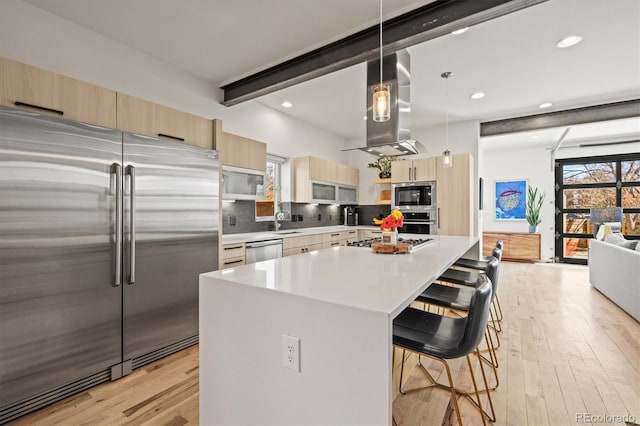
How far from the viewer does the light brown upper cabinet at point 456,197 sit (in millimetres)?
4824

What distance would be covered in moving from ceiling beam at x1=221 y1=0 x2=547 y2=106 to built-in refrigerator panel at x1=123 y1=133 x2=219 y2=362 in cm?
116

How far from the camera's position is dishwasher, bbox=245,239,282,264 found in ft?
10.8

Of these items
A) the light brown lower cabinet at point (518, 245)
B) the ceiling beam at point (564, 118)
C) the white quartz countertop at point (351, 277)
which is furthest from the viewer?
the light brown lower cabinet at point (518, 245)

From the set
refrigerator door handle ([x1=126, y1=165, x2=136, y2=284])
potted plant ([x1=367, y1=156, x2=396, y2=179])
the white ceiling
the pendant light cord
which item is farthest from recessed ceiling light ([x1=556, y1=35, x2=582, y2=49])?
refrigerator door handle ([x1=126, y1=165, x2=136, y2=284])

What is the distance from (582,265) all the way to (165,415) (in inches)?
329

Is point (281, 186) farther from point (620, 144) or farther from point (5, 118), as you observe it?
point (620, 144)

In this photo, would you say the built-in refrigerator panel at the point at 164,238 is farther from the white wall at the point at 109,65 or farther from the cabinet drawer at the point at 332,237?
the cabinet drawer at the point at 332,237

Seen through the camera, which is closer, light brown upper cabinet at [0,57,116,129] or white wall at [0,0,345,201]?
light brown upper cabinet at [0,57,116,129]

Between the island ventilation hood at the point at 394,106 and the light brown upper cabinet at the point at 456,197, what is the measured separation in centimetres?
212

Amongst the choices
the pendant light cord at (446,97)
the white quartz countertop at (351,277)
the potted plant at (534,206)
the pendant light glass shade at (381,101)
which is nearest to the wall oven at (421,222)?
the pendant light cord at (446,97)

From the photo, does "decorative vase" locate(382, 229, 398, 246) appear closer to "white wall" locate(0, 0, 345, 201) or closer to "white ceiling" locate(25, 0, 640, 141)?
"white ceiling" locate(25, 0, 640, 141)

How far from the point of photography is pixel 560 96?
4.15m

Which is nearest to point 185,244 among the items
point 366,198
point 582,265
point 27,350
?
point 27,350

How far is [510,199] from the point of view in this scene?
7.56m
